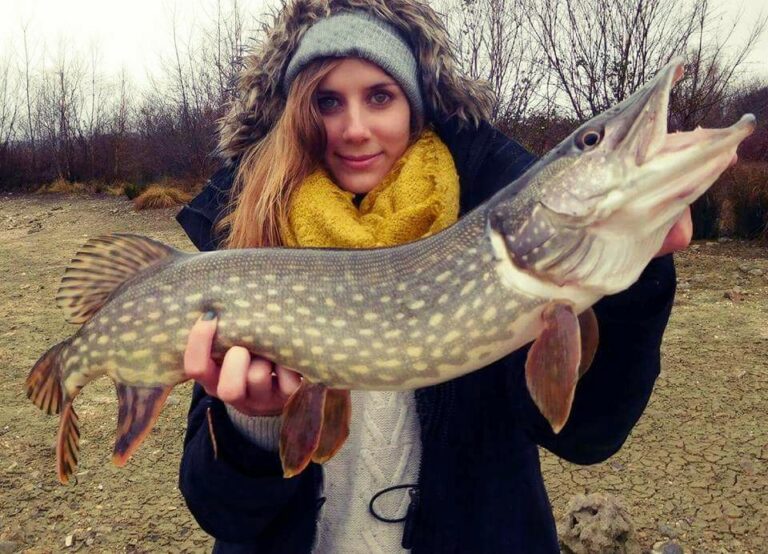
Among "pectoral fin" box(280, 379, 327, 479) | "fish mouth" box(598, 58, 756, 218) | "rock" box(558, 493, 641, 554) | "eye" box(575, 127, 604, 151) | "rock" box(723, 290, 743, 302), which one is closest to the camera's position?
"fish mouth" box(598, 58, 756, 218)

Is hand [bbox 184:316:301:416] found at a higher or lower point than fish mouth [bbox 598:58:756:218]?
lower

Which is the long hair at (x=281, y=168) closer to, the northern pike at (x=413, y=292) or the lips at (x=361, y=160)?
the lips at (x=361, y=160)

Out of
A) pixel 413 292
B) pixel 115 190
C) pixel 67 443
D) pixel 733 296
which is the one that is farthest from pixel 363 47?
pixel 115 190

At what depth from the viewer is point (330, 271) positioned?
4.15 ft

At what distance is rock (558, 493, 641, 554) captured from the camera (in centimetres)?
208

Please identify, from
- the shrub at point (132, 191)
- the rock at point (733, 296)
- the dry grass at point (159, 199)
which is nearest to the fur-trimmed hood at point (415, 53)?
the rock at point (733, 296)

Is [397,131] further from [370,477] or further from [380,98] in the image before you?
[370,477]

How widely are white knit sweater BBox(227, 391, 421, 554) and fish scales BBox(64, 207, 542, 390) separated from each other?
25 centimetres

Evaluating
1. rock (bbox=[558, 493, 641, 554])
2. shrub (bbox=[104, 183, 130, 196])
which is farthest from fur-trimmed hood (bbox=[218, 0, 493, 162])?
shrub (bbox=[104, 183, 130, 196])

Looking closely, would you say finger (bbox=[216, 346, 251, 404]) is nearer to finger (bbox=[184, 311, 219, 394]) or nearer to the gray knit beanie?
finger (bbox=[184, 311, 219, 394])

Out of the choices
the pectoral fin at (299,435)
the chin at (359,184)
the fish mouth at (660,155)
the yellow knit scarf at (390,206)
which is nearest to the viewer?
the fish mouth at (660,155)

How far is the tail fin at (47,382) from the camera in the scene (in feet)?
4.55

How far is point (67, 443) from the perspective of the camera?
137cm

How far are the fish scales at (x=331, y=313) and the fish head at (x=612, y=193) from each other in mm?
82
